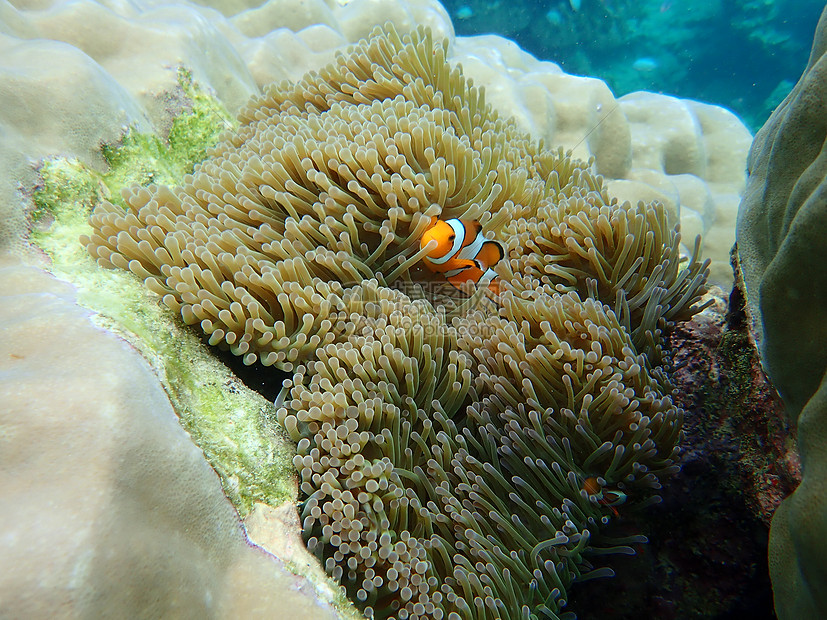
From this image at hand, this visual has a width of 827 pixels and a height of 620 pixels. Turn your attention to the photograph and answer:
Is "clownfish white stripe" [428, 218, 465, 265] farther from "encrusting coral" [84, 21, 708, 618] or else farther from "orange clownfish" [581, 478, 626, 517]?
"orange clownfish" [581, 478, 626, 517]

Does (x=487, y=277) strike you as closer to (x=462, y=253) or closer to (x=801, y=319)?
(x=462, y=253)

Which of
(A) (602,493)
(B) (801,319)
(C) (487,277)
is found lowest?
(A) (602,493)

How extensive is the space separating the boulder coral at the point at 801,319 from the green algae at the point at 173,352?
1.40 meters

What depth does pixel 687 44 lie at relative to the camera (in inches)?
742

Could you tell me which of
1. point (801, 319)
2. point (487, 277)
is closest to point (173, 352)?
point (487, 277)

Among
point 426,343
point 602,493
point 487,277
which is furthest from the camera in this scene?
point 487,277

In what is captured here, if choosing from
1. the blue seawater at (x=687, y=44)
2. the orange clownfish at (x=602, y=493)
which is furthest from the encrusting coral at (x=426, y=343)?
the blue seawater at (x=687, y=44)

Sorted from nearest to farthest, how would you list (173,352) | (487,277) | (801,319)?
(801,319) < (173,352) < (487,277)

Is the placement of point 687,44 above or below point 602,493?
above

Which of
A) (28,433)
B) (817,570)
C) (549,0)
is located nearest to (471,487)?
(817,570)

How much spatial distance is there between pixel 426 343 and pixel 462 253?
0.44 metres

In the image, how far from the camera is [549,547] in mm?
1457

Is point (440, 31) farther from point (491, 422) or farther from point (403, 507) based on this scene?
point (403, 507)

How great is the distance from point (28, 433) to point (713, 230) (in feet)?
18.3
